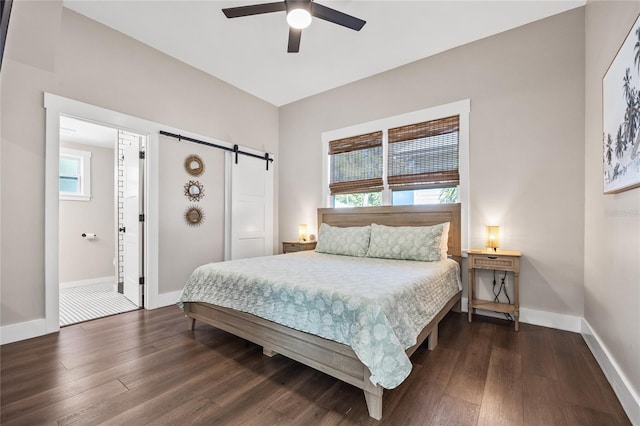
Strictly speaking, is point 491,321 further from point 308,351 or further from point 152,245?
point 152,245

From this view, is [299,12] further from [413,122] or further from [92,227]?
[92,227]

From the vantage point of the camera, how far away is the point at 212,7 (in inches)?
111

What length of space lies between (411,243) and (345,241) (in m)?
0.84

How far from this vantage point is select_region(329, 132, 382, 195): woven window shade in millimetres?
4113

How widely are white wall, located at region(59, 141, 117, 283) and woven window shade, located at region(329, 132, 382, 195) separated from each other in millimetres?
4181

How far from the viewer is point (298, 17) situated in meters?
2.36

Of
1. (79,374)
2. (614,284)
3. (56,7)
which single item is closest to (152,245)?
(79,374)

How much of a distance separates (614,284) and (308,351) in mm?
2093

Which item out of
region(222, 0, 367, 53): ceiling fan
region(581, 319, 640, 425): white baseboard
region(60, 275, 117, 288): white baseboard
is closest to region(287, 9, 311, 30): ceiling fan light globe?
region(222, 0, 367, 53): ceiling fan

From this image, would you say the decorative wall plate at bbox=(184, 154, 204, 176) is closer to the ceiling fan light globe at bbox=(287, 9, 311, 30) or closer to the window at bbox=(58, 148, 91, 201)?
the ceiling fan light globe at bbox=(287, 9, 311, 30)

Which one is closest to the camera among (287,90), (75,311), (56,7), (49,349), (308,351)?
(308,351)

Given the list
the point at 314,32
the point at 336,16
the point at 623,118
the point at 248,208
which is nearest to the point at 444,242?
the point at 623,118

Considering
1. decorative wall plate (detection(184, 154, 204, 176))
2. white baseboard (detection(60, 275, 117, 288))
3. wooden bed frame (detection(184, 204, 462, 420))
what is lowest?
white baseboard (detection(60, 275, 117, 288))

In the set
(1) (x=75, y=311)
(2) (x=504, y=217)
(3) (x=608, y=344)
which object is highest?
(2) (x=504, y=217)
